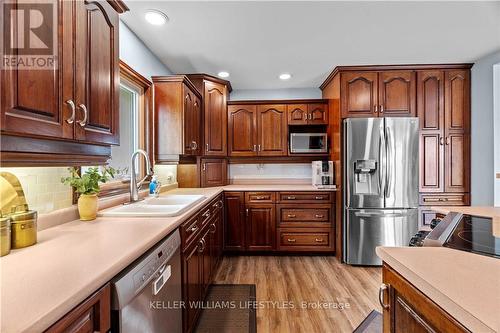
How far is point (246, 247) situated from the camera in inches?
131

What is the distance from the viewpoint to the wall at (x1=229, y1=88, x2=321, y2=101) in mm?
4004

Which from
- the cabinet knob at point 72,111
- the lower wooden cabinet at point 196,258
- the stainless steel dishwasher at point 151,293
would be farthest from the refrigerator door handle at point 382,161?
the cabinet knob at point 72,111

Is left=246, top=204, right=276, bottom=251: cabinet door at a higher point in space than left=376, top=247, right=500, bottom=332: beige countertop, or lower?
lower

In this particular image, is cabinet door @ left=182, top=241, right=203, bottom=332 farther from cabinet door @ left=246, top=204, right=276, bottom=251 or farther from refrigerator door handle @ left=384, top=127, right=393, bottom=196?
refrigerator door handle @ left=384, top=127, right=393, bottom=196

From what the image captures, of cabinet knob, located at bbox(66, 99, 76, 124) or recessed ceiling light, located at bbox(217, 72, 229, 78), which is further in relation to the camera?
recessed ceiling light, located at bbox(217, 72, 229, 78)

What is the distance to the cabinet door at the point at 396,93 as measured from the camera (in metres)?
3.08

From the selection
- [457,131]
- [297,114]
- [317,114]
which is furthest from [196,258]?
[457,131]

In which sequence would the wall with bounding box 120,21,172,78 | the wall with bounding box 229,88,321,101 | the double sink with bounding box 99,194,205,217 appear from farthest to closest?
the wall with bounding box 229,88,321,101
the wall with bounding box 120,21,172,78
the double sink with bounding box 99,194,205,217

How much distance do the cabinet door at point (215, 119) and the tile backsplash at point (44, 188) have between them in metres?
2.02

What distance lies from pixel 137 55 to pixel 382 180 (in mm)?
2972

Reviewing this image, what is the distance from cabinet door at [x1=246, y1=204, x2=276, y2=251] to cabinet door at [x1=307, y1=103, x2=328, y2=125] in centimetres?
142

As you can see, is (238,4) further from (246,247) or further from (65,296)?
(246,247)

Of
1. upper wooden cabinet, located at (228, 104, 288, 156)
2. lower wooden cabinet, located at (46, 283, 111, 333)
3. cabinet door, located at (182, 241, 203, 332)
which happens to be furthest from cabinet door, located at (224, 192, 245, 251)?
lower wooden cabinet, located at (46, 283, 111, 333)

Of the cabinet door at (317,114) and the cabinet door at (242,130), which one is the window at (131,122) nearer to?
the cabinet door at (242,130)
